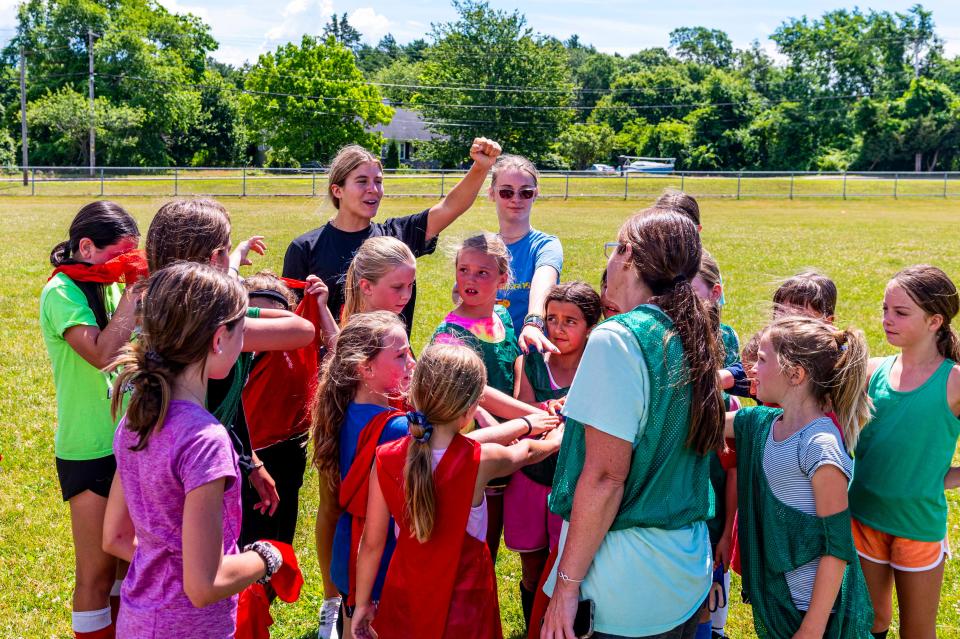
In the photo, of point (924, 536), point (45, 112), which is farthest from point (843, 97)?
point (924, 536)

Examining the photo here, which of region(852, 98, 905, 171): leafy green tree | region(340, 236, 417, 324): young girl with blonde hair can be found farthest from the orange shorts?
region(852, 98, 905, 171): leafy green tree

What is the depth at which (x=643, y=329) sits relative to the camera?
2.24 metres

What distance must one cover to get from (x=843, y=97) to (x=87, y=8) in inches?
2446

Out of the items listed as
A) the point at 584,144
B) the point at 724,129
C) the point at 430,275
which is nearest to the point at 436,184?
the point at 584,144

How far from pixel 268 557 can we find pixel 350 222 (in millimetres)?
2418

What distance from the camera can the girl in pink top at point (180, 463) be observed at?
7.40 feet

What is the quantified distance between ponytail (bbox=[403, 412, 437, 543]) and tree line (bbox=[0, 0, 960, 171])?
5911cm

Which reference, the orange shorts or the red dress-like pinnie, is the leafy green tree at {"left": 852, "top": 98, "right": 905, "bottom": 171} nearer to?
the orange shorts

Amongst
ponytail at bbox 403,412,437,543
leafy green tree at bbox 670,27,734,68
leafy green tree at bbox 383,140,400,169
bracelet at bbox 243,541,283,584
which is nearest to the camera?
bracelet at bbox 243,541,283,584

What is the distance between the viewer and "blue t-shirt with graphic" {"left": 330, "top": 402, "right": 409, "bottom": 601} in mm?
3031

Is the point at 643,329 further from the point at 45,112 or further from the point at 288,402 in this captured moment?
the point at 45,112

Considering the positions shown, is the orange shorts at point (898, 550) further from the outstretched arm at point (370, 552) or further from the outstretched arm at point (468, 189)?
the outstretched arm at point (468, 189)

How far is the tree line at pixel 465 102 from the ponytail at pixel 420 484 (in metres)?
59.1

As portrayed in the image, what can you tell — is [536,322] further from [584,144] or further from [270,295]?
[584,144]
